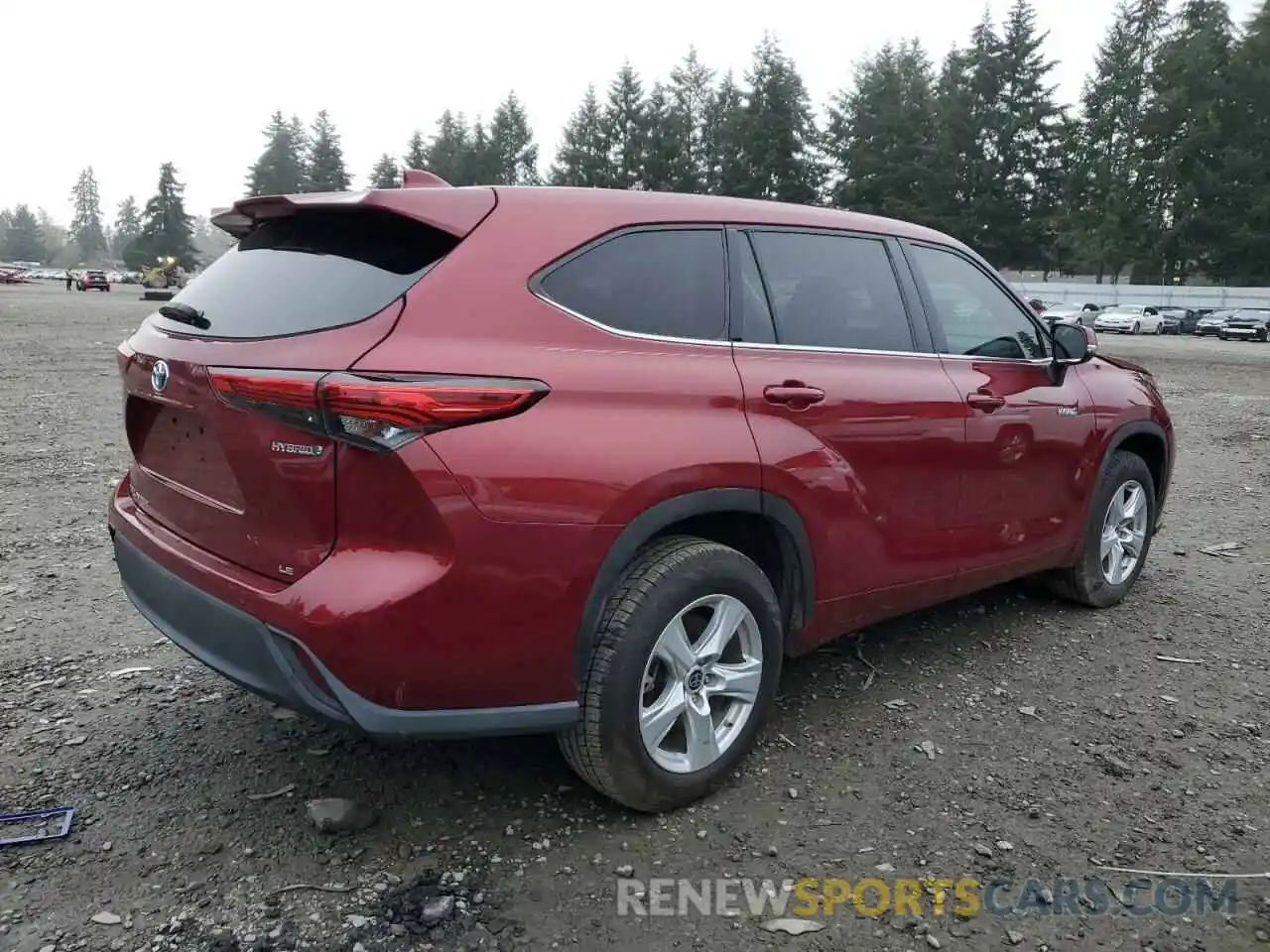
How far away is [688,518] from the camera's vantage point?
9.26 ft

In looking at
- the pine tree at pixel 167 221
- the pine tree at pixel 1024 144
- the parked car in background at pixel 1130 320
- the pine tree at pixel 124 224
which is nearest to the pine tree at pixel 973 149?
the pine tree at pixel 1024 144

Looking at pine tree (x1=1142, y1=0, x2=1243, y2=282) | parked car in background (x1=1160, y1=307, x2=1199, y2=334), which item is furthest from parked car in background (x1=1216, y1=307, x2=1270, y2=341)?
pine tree (x1=1142, y1=0, x2=1243, y2=282)

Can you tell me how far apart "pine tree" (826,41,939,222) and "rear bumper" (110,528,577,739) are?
6180cm

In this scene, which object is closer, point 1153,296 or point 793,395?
point 793,395

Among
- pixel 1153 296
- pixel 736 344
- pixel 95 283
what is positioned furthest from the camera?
pixel 95 283

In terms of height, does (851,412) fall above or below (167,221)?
below

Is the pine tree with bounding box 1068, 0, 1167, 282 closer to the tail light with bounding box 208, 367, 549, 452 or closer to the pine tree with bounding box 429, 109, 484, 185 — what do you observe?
the pine tree with bounding box 429, 109, 484, 185

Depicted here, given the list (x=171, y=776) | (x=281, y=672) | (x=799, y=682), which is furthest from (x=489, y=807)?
(x=799, y=682)

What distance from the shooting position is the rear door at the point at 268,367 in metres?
2.39

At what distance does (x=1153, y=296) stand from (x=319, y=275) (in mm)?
50638

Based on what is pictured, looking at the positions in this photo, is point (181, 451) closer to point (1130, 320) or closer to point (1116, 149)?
point (1130, 320)

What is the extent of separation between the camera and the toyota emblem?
270cm

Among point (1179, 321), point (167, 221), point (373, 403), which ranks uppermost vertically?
point (167, 221)

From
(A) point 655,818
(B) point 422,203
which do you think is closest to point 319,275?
(B) point 422,203
